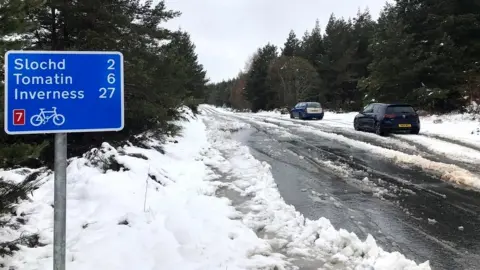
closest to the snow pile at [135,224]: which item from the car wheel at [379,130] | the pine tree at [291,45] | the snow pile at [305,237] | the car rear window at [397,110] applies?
the snow pile at [305,237]

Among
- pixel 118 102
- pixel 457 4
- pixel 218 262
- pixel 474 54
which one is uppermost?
pixel 457 4

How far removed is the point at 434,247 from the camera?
213 inches

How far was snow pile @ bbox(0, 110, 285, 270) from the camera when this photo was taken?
471 cm

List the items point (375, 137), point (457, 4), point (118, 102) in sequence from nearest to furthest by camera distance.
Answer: point (118, 102) < point (375, 137) < point (457, 4)

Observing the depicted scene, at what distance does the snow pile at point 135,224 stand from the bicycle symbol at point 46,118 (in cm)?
231

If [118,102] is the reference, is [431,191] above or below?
below

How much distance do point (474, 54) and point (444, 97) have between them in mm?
4488

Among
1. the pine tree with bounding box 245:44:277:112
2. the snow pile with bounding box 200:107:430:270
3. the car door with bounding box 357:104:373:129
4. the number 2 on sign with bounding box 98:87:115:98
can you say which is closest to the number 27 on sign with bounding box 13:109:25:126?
the number 2 on sign with bounding box 98:87:115:98

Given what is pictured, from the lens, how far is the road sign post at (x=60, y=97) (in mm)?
2613

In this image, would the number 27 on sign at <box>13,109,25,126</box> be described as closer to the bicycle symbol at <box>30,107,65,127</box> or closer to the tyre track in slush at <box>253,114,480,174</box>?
the bicycle symbol at <box>30,107,65,127</box>

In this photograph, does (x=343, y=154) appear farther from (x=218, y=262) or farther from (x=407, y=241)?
(x=218, y=262)

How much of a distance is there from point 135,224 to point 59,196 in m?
3.10

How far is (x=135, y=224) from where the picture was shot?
572 centimetres

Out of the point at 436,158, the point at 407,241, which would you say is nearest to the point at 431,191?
the point at 407,241
